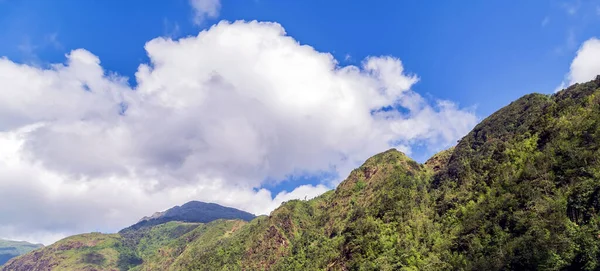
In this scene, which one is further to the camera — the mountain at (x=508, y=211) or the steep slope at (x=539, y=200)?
the mountain at (x=508, y=211)

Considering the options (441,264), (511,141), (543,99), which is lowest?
(441,264)

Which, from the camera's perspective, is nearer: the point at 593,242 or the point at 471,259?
the point at 593,242

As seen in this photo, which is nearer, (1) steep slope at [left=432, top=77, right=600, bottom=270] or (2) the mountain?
(1) steep slope at [left=432, top=77, right=600, bottom=270]

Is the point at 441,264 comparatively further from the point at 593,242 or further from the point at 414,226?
the point at 593,242

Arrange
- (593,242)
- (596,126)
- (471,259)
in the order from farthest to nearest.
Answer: (471,259)
(596,126)
(593,242)

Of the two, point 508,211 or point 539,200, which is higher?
point 539,200

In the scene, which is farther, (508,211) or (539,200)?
(508,211)

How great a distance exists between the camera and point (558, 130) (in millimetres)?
110875

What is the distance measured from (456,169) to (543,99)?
6277cm

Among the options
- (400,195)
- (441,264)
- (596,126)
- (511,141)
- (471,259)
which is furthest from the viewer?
(400,195)

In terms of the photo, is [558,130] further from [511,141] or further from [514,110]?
[514,110]

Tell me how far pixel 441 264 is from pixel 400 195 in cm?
6117

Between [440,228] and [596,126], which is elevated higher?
[596,126]

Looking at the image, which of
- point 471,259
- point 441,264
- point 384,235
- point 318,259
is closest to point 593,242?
point 471,259
